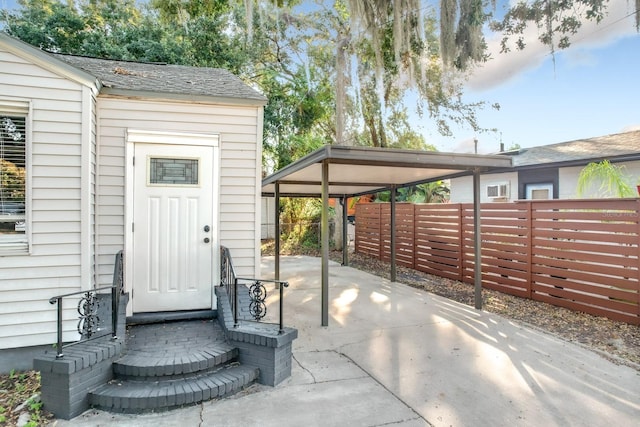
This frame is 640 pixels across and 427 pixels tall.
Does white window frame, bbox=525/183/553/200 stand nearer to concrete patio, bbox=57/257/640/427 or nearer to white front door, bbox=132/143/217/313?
concrete patio, bbox=57/257/640/427

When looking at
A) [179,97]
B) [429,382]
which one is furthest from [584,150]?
[179,97]

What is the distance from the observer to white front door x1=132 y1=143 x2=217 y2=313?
419 centimetres

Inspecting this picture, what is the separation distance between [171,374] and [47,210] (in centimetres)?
213

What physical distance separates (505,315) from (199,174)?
4673 mm

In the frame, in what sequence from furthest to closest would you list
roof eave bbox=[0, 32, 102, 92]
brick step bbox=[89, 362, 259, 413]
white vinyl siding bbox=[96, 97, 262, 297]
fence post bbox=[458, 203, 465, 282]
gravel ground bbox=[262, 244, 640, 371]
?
fence post bbox=[458, 203, 465, 282] → white vinyl siding bbox=[96, 97, 262, 297] → gravel ground bbox=[262, 244, 640, 371] → roof eave bbox=[0, 32, 102, 92] → brick step bbox=[89, 362, 259, 413]

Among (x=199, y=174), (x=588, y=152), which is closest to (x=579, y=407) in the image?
(x=199, y=174)

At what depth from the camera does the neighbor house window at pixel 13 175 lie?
355 centimetres

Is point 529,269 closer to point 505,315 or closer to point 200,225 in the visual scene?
point 505,315

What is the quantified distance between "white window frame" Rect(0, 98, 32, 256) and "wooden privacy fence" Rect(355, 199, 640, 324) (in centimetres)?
678

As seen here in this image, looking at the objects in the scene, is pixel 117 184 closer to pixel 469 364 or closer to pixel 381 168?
pixel 381 168

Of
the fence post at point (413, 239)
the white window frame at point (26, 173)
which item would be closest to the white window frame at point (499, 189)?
the fence post at point (413, 239)

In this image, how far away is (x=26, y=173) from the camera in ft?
11.7

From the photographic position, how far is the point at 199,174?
173 inches

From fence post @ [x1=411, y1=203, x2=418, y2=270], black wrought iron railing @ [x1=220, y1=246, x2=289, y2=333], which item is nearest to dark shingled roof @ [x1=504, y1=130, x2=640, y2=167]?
fence post @ [x1=411, y1=203, x2=418, y2=270]
